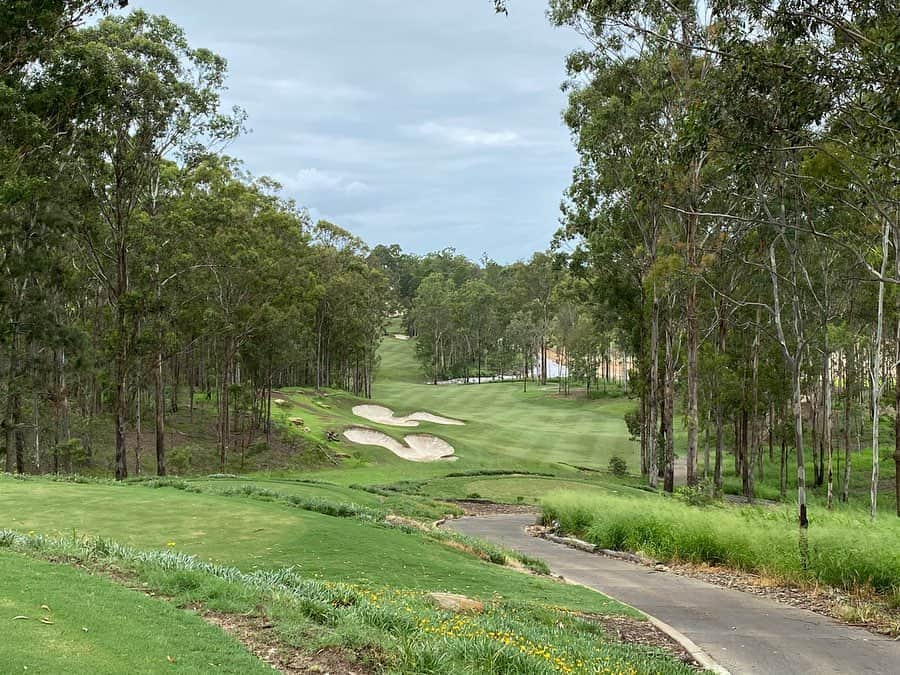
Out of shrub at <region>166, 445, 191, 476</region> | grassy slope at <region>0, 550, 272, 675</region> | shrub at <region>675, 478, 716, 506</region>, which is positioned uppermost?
grassy slope at <region>0, 550, 272, 675</region>

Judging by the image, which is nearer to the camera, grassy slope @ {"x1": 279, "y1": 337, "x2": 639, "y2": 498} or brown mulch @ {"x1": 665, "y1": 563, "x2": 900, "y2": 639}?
brown mulch @ {"x1": 665, "y1": 563, "x2": 900, "y2": 639}

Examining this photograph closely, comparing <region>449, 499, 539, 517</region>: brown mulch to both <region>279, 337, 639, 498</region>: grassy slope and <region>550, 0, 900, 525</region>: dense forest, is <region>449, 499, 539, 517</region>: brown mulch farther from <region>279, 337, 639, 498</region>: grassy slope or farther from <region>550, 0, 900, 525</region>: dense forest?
<region>550, 0, 900, 525</region>: dense forest

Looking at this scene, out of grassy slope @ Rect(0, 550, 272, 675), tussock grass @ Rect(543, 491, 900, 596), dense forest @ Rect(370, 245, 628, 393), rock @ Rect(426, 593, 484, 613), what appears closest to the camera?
grassy slope @ Rect(0, 550, 272, 675)

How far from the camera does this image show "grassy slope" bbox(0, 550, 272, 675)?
5602 millimetres

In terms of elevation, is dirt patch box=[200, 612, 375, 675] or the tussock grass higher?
dirt patch box=[200, 612, 375, 675]

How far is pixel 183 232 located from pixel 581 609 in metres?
27.2

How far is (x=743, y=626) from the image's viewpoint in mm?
11430

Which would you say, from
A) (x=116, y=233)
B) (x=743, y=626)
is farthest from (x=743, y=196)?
(x=116, y=233)

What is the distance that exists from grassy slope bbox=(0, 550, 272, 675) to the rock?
3650 millimetres

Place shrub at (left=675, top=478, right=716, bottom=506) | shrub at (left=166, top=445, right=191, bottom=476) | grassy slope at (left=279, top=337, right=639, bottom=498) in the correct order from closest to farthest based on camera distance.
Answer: shrub at (left=675, top=478, right=716, bottom=506) < shrub at (left=166, top=445, right=191, bottom=476) < grassy slope at (left=279, top=337, right=639, bottom=498)

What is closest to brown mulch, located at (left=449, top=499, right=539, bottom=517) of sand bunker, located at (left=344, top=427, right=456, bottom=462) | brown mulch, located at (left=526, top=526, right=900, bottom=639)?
brown mulch, located at (left=526, top=526, right=900, bottom=639)

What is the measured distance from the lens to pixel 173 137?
30.7m

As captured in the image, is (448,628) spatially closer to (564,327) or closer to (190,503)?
(190,503)

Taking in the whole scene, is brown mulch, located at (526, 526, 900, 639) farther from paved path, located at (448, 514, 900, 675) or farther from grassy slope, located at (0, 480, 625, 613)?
grassy slope, located at (0, 480, 625, 613)
